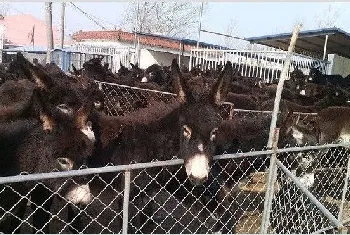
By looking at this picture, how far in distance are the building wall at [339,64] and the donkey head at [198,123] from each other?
50.1 feet

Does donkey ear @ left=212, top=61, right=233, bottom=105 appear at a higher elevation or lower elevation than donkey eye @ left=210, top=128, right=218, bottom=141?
higher

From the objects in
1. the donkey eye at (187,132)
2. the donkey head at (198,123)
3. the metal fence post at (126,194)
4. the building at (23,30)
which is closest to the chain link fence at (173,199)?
the donkey head at (198,123)

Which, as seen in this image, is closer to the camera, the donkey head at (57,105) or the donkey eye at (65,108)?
the donkey head at (57,105)

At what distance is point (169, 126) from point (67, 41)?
54761 millimetres

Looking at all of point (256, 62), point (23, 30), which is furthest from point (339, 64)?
point (23, 30)

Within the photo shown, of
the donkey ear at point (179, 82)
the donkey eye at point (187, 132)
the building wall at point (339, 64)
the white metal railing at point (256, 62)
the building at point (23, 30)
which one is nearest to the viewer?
the donkey eye at point (187, 132)

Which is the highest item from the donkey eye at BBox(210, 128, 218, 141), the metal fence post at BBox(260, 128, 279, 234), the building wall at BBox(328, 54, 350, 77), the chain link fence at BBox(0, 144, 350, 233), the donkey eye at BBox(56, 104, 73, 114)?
the building wall at BBox(328, 54, 350, 77)

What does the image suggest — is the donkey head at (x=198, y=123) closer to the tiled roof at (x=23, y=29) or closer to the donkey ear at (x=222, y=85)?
the donkey ear at (x=222, y=85)

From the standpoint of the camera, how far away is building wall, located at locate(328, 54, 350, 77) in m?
18.6

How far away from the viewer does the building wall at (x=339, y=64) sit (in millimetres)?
18562

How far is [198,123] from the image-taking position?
4379 millimetres

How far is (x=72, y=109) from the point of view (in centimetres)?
507

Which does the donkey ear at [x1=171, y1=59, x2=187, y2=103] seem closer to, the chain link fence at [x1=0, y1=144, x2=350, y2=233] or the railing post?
the chain link fence at [x1=0, y1=144, x2=350, y2=233]

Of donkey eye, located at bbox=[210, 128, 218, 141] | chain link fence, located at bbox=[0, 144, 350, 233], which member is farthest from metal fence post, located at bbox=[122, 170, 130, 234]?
donkey eye, located at bbox=[210, 128, 218, 141]
